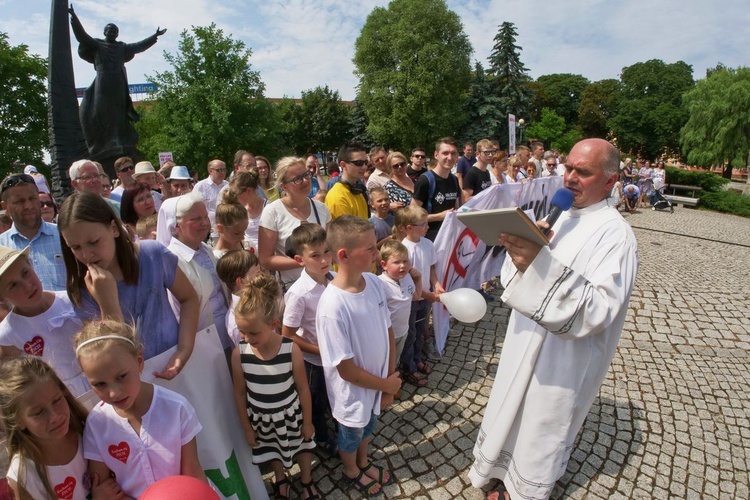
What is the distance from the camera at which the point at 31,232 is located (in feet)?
10.2

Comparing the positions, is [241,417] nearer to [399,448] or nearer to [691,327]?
[399,448]

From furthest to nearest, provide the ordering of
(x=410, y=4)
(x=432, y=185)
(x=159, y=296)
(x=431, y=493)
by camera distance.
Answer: (x=410, y=4)
(x=432, y=185)
(x=431, y=493)
(x=159, y=296)

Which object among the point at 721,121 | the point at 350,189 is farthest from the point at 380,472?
the point at 721,121

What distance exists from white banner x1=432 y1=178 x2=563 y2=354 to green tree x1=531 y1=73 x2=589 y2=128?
6042 centimetres

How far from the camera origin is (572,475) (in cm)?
282

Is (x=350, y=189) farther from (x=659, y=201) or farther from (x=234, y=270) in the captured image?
(x=659, y=201)

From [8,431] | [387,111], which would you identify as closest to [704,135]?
[387,111]

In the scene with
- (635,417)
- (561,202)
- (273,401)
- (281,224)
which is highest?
(561,202)

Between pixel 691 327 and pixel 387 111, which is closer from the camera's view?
pixel 691 327

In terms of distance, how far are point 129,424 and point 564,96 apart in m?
70.7

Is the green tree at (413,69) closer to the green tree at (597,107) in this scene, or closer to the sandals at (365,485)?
the green tree at (597,107)

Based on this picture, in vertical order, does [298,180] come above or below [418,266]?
above

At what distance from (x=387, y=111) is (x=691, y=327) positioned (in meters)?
33.0

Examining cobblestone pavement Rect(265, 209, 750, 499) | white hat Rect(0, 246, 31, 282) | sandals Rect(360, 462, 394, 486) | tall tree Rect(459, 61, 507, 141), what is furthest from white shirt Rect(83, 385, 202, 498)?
tall tree Rect(459, 61, 507, 141)
